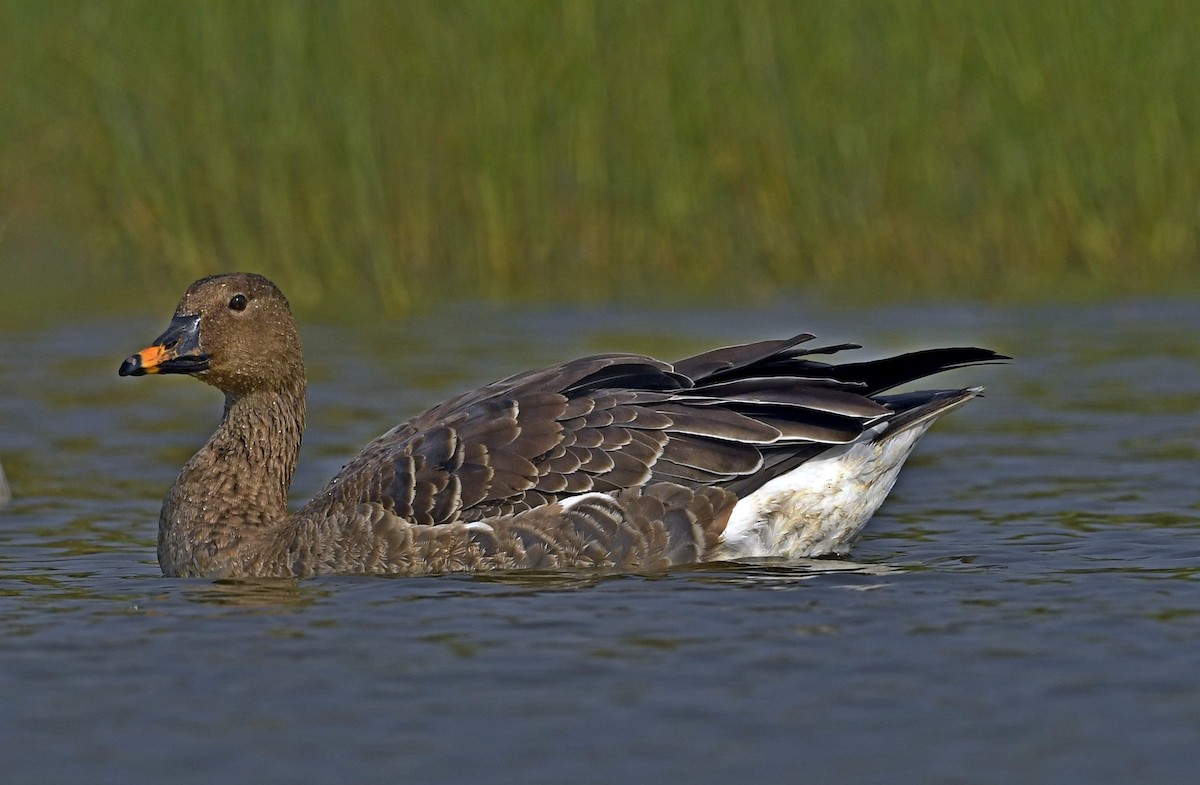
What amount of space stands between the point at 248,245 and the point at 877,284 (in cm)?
554

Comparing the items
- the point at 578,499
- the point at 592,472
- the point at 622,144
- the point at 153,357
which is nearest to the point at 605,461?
the point at 592,472

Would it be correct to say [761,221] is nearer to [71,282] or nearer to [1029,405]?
[1029,405]

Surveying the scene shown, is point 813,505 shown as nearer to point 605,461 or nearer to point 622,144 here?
point 605,461

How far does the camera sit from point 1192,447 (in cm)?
1130

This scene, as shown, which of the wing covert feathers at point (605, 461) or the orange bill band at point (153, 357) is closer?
the wing covert feathers at point (605, 461)

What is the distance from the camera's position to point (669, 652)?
6609 mm

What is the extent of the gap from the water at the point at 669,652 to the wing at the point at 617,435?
486 millimetres

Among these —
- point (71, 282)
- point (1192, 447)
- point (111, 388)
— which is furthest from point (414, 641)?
point (71, 282)

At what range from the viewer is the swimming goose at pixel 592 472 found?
8445 mm

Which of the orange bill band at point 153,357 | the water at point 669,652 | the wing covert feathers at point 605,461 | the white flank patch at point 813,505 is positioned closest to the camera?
the water at point 669,652

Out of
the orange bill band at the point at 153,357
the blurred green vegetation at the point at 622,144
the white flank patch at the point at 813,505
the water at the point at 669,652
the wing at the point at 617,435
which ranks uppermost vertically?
the blurred green vegetation at the point at 622,144

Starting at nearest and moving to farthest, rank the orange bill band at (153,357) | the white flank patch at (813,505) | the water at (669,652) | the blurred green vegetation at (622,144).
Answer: the water at (669,652) → the white flank patch at (813,505) → the orange bill band at (153,357) → the blurred green vegetation at (622,144)

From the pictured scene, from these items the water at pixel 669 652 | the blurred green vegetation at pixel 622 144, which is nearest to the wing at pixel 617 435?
the water at pixel 669 652

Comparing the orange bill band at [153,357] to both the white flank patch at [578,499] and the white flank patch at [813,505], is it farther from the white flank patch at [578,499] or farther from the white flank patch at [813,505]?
the white flank patch at [813,505]
